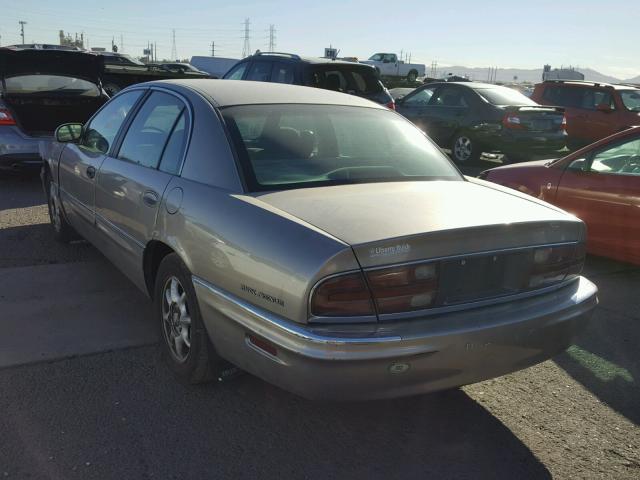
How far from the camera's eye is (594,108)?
1259cm

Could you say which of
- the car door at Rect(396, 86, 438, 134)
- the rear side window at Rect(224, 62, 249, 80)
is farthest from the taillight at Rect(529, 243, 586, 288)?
the car door at Rect(396, 86, 438, 134)

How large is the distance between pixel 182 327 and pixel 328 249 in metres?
1.23

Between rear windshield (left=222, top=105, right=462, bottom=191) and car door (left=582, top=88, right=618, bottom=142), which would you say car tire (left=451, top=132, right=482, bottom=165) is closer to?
car door (left=582, top=88, right=618, bottom=142)

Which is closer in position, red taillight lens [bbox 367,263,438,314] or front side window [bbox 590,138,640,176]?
red taillight lens [bbox 367,263,438,314]

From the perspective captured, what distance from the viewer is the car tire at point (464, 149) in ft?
37.0

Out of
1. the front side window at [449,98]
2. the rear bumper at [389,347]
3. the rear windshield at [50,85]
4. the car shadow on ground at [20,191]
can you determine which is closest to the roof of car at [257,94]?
the rear bumper at [389,347]

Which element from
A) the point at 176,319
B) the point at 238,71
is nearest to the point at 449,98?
the point at 238,71

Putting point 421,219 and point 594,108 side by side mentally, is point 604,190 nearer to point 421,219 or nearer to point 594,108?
point 421,219

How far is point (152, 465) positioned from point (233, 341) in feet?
2.02

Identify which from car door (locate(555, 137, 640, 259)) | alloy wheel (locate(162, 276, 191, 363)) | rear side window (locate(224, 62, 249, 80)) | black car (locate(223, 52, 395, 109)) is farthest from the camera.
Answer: rear side window (locate(224, 62, 249, 80))

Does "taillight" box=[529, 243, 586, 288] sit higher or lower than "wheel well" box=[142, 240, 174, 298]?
higher

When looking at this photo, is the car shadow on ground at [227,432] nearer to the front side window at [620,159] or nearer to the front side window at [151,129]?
A: the front side window at [151,129]

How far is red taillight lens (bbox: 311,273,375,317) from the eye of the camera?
237cm

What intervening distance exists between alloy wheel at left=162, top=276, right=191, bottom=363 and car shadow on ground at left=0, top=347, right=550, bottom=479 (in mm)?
181
